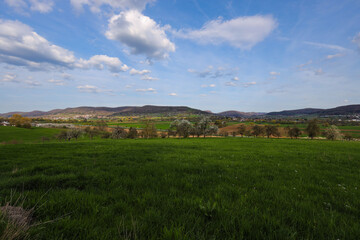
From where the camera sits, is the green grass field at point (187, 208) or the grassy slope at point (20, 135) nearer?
the green grass field at point (187, 208)

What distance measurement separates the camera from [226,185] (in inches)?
185

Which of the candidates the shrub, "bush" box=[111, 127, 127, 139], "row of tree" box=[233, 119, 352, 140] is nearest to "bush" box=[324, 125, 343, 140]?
"row of tree" box=[233, 119, 352, 140]

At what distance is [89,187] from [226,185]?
4.35 meters

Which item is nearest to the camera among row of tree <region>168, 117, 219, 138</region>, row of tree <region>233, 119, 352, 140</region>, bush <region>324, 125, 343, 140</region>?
bush <region>324, 125, 343, 140</region>

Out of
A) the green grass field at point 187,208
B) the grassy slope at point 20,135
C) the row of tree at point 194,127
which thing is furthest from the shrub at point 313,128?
the grassy slope at point 20,135

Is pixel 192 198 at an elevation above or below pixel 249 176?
above

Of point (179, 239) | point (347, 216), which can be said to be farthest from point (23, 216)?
point (347, 216)

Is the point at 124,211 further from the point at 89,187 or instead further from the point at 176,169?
the point at 176,169

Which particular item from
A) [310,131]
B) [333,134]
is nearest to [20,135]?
[310,131]

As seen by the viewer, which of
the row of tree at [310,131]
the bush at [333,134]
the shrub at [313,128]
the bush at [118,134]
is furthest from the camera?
the bush at [118,134]

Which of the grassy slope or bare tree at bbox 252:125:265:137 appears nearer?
the grassy slope

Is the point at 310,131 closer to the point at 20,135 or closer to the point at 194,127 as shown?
the point at 194,127

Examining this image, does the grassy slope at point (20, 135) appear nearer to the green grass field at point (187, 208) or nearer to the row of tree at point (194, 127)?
the row of tree at point (194, 127)

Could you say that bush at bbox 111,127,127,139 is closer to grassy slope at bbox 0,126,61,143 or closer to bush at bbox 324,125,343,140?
grassy slope at bbox 0,126,61,143
